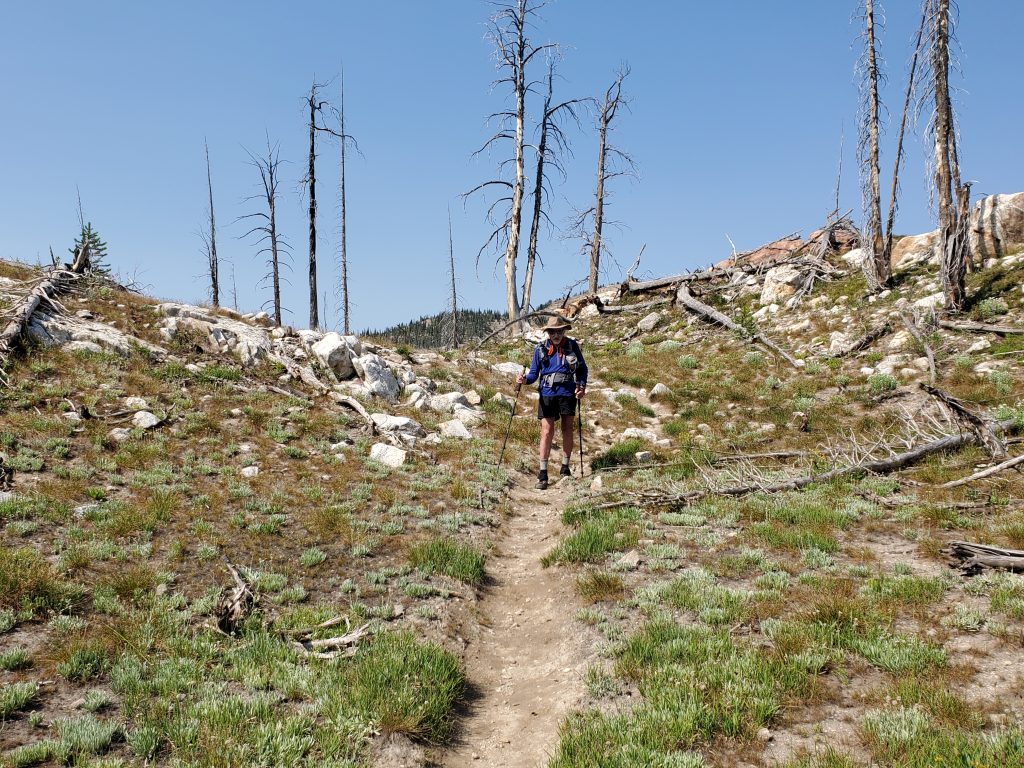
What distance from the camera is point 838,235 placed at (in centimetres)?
2620

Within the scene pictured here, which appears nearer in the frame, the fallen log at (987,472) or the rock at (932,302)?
the fallen log at (987,472)

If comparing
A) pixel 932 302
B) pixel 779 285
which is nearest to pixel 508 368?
pixel 779 285

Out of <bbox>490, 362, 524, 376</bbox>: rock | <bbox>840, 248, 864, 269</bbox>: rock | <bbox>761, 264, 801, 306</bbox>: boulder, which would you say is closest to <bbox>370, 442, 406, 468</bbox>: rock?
<bbox>490, 362, 524, 376</bbox>: rock

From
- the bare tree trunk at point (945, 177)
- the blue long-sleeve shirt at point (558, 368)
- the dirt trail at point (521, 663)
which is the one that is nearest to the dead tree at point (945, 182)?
the bare tree trunk at point (945, 177)

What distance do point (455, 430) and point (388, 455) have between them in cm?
258

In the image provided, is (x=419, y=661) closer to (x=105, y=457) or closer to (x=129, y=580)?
(x=129, y=580)

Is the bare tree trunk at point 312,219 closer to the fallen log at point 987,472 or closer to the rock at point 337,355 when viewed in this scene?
the rock at point 337,355

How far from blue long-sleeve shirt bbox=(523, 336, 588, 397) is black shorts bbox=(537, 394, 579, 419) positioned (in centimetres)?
8

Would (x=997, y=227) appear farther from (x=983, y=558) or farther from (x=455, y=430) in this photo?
(x=455, y=430)

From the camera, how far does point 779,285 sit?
22.9 m

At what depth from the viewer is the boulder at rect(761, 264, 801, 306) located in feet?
73.7

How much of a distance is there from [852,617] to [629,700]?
220cm

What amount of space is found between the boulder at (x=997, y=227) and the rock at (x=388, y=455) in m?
19.1

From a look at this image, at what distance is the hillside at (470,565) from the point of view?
4023 millimetres
